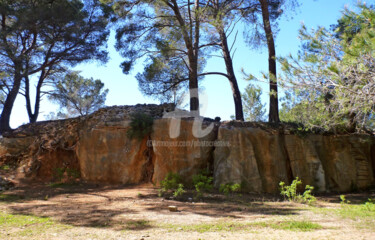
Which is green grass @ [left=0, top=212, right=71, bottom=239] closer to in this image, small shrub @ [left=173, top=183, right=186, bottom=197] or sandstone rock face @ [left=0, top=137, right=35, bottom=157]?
small shrub @ [left=173, top=183, right=186, bottom=197]

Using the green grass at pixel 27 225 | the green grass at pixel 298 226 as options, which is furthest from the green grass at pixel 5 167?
the green grass at pixel 298 226

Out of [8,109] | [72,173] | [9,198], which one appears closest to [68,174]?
[72,173]

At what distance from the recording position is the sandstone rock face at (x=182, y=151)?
384 inches

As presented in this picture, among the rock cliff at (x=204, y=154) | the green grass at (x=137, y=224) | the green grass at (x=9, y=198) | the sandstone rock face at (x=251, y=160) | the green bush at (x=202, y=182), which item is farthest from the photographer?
the rock cliff at (x=204, y=154)

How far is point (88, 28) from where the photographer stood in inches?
583

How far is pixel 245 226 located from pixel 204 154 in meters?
5.08

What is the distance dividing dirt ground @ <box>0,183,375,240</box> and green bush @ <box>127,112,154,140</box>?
2046 mm

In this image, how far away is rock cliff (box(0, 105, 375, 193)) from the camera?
9.61m

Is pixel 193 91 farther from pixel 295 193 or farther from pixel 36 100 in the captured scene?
pixel 36 100

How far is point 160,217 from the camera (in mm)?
5652

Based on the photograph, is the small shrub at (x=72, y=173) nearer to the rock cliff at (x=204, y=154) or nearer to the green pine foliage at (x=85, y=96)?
the rock cliff at (x=204, y=154)

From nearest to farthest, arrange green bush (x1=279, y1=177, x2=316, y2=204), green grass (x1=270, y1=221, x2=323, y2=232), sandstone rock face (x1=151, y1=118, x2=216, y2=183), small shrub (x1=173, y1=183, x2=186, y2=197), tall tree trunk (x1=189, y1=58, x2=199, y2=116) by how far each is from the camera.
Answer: green grass (x1=270, y1=221, x2=323, y2=232) → green bush (x1=279, y1=177, x2=316, y2=204) → small shrub (x1=173, y1=183, x2=186, y2=197) → sandstone rock face (x1=151, y1=118, x2=216, y2=183) → tall tree trunk (x1=189, y1=58, x2=199, y2=116)

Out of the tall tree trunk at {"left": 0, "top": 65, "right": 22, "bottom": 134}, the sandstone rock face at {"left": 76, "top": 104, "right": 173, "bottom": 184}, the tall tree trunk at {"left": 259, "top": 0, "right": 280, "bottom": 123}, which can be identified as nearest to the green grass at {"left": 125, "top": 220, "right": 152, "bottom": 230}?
the sandstone rock face at {"left": 76, "top": 104, "right": 173, "bottom": 184}

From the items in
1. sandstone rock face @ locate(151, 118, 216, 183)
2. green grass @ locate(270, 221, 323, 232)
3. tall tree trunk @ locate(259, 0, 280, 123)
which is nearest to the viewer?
green grass @ locate(270, 221, 323, 232)
